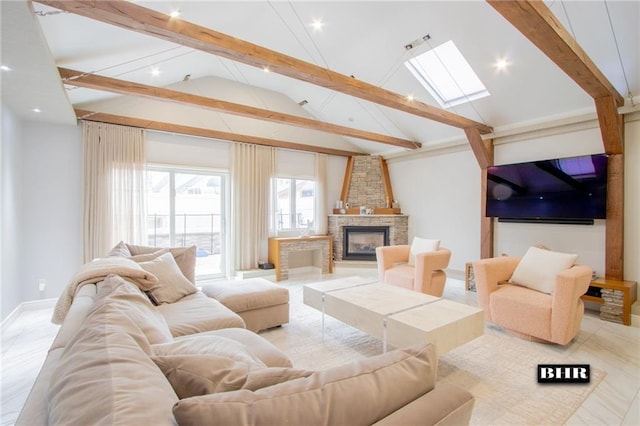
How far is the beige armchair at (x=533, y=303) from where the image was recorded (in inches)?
106

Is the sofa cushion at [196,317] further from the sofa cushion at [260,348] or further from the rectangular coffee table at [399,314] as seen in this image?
the rectangular coffee table at [399,314]

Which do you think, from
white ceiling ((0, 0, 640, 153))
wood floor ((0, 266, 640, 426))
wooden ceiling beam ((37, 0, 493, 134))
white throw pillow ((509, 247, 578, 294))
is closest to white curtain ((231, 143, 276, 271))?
white ceiling ((0, 0, 640, 153))

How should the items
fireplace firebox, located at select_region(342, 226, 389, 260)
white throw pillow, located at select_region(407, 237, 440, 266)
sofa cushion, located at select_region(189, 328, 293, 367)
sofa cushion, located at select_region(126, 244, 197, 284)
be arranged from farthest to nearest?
fireplace firebox, located at select_region(342, 226, 389, 260) → white throw pillow, located at select_region(407, 237, 440, 266) → sofa cushion, located at select_region(126, 244, 197, 284) → sofa cushion, located at select_region(189, 328, 293, 367)

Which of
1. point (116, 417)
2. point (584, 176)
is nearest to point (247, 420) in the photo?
point (116, 417)

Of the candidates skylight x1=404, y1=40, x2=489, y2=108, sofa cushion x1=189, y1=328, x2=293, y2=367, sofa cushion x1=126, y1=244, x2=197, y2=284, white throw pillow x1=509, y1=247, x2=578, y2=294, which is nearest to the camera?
sofa cushion x1=189, y1=328, x2=293, y2=367

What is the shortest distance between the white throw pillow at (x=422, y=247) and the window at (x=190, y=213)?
3.33m

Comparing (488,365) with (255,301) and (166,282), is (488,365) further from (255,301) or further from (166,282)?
(166,282)

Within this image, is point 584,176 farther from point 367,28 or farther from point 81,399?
point 81,399

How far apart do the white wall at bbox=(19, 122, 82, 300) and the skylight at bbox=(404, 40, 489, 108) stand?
193 inches

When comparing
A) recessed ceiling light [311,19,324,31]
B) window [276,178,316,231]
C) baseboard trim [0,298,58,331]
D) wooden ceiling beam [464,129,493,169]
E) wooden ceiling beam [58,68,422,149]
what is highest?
recessed ceiling light [311,19,324,31]

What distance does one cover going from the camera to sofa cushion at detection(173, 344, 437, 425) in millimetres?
682

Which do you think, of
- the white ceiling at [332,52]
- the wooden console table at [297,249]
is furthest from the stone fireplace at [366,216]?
the white ceiling at [332,52]

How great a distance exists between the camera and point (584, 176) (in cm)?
391

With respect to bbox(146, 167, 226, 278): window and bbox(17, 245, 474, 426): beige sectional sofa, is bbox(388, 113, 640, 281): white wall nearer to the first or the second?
bbox(146, 167, 226, 278): window
